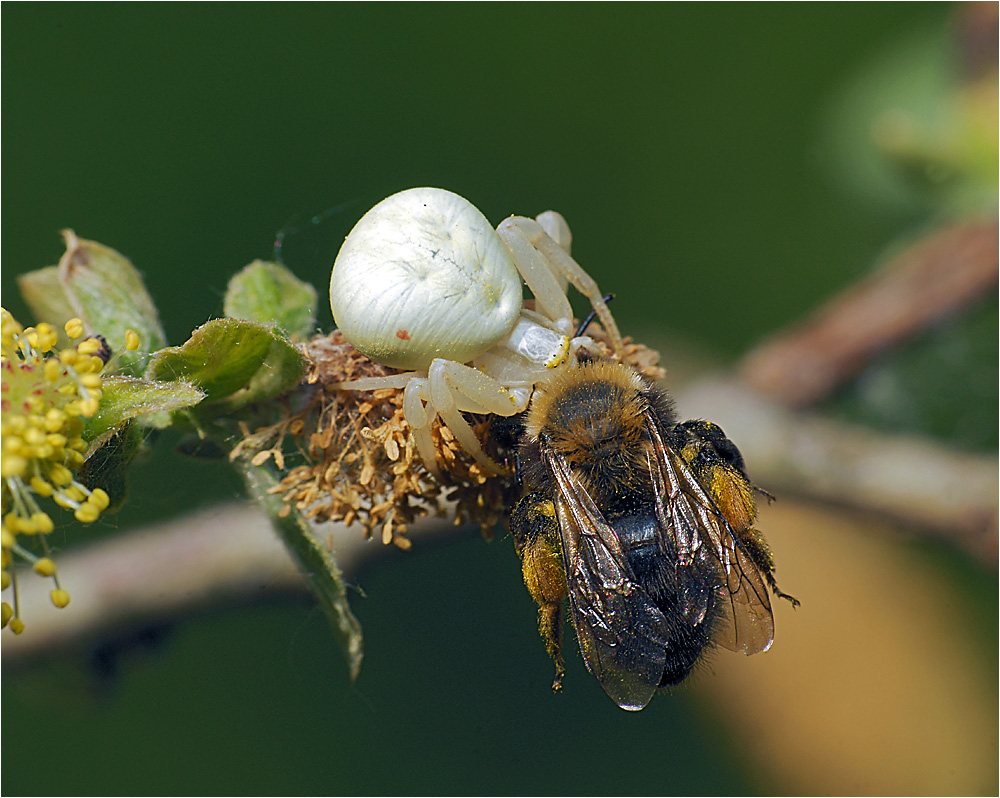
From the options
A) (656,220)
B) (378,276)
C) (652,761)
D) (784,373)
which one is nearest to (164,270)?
(378,276)

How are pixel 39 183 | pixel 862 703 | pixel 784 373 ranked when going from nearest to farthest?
pixel 39 183 → pixel 784 373 → pixel 862 703

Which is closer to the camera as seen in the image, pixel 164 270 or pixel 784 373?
pixel 164 270

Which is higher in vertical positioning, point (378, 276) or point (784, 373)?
point (378, 276)

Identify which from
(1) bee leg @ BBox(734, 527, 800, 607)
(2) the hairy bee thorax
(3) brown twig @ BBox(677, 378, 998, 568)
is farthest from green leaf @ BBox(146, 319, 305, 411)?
(3) brown twig @ BBox(677, 378, 998, 568)

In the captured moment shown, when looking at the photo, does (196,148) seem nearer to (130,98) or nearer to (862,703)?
(130,98)

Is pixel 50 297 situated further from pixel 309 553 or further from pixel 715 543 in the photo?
pixel 715 543

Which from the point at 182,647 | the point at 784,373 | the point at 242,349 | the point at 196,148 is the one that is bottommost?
the point at 182,647

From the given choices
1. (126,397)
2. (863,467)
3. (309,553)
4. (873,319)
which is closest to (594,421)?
(309,553)

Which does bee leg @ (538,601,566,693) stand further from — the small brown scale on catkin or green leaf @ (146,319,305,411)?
green leaf @ (146,319,305,411)
